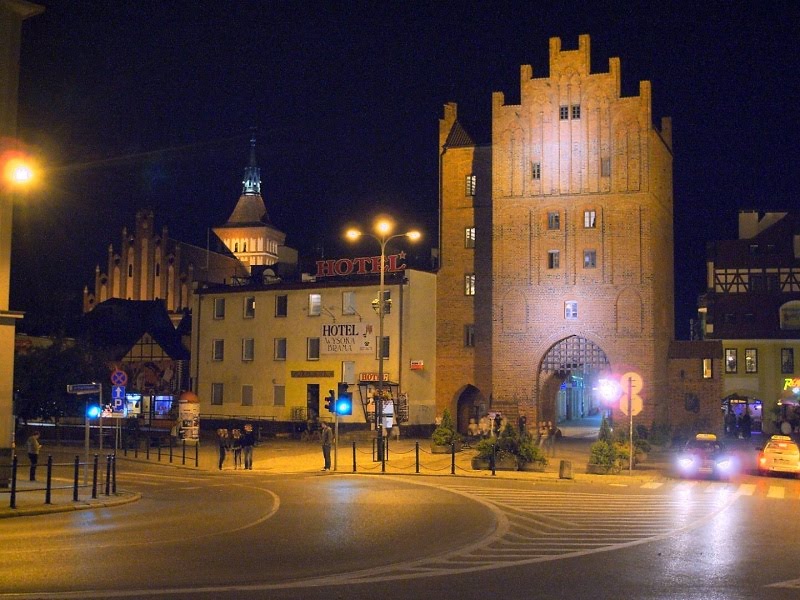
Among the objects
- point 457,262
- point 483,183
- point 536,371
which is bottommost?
point 536,371

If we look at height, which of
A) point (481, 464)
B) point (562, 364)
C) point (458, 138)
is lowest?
point (481, 464)

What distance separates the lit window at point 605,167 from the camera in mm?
53562

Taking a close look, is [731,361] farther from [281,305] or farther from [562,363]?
[281,305]

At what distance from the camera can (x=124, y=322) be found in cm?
7862

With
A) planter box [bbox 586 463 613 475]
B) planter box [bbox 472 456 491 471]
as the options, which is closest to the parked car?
planter box [bbox 586 463 613 475]

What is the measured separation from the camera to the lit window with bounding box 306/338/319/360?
189 feet

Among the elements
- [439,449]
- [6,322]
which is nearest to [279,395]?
[439,449]

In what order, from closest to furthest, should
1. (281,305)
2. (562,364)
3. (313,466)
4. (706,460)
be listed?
(706,460)
(313,466)
(562,364)
(281,305)

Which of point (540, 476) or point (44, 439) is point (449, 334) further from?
point (540, 476)

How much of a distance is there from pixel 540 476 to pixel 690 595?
62.6 ft

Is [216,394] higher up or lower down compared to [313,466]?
higher up

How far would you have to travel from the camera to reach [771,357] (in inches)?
2527

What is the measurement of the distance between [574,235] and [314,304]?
1600 centimetres

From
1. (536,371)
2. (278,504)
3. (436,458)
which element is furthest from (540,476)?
(536,371)
